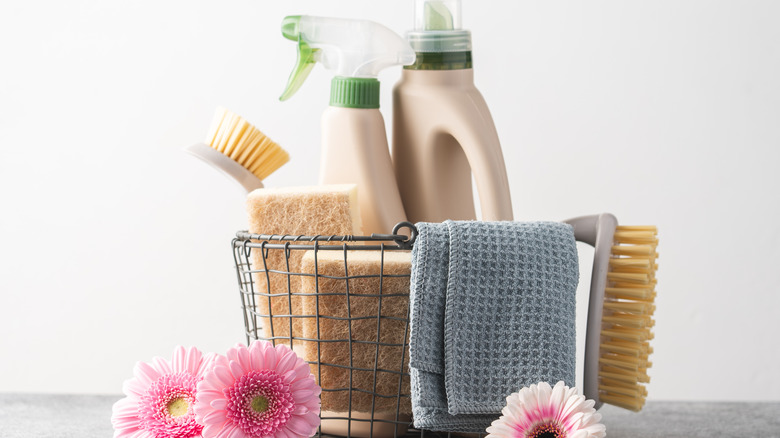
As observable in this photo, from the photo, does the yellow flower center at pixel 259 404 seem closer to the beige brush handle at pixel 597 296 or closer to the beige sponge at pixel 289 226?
the beige sponge at pixel 289 226

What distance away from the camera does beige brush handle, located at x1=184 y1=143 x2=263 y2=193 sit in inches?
26.4

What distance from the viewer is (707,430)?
2.56 ft

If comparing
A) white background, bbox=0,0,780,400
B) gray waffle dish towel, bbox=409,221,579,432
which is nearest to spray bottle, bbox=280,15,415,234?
gray waffle dish towel, bbox=409,221,579,432

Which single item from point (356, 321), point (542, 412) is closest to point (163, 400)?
point (356, 321)

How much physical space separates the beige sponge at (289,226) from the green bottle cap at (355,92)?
0.27 ft

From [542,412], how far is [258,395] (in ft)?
0.64

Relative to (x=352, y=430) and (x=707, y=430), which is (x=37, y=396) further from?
(x=707, y=430)

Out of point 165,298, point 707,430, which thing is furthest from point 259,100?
point 707,430

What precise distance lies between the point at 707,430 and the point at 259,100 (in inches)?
25.2

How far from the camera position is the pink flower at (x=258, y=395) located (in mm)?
541

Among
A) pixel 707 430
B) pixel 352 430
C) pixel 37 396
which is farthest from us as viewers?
pixel 37 396

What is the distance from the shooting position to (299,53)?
2.26 ft

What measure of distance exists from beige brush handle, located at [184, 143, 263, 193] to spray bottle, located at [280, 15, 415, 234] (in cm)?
7

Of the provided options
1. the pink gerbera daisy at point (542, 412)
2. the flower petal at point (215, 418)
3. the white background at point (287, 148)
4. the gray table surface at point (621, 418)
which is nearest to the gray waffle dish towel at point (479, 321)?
the pink gerbera daisy at point (542, 412)
